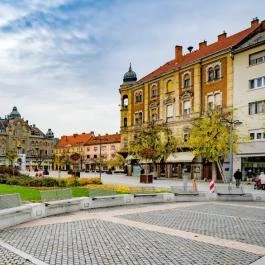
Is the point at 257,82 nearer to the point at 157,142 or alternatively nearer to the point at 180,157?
the point at 180,157

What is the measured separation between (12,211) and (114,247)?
4.59 metres

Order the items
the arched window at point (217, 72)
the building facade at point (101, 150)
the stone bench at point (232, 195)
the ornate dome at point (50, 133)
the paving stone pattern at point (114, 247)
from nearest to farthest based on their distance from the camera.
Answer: the paving stone pattern at point (114, 247) < the stone bench at point (232, 195) < the arched window at point (217, 72) < the building facade at point (101, 150) < the ornate dome at point (50, 133)

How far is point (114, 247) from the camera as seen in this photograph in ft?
35.3

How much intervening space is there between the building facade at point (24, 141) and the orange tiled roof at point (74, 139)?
5.20 metres

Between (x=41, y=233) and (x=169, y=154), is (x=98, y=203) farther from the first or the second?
(x=169, y=154)

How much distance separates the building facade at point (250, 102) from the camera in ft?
142

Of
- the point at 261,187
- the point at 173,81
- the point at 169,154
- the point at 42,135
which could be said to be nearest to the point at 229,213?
the point at 261,187

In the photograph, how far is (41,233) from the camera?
12812mm

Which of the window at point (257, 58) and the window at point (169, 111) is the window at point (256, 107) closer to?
the window at point (257, 58)

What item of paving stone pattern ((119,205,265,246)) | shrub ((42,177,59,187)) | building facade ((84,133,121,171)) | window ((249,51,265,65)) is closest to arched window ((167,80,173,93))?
window ((249,51,265,65))

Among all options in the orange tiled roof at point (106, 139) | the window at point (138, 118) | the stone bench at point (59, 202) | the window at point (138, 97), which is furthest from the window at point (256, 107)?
the orange tiled roof at point (106, 139)

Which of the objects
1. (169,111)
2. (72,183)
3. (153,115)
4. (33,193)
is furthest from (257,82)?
(33,193)

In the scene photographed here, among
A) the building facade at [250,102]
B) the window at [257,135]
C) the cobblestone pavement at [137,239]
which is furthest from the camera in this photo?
the building facade at [250,102]

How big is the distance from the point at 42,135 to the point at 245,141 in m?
109
